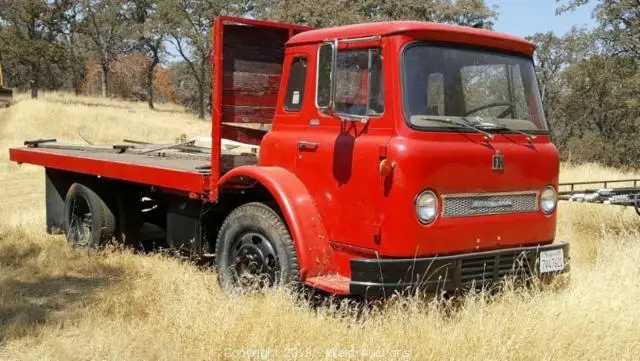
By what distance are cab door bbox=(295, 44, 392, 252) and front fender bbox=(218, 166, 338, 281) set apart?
0.08 metres

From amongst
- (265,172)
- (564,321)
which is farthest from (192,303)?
(564,321)

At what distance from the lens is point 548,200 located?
5.31 meters

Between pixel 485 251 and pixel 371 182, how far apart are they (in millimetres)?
983

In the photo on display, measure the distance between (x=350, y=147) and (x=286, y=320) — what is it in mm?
1295

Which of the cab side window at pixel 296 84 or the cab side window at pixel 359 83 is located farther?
the cab side window at pixel 296 84

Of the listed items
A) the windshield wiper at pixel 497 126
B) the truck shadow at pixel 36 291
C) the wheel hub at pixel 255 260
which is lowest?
the truck shadow at pixel 36 291

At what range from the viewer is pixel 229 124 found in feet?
20.3

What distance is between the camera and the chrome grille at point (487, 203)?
15.4 ft

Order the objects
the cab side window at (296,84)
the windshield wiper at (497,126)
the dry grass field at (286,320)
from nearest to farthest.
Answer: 1. the dry grass field at (286,320)
2. the windshield wiper at (497,126)
3. the cab side window at (296,84)

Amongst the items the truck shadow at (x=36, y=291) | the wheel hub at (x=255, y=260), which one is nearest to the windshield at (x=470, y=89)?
the wheel hub at (x=255, y=260)

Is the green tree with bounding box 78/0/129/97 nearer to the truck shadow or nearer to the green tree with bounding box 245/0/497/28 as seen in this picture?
the green tree with bounding box 245/0/497/28

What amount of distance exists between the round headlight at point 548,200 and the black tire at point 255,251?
1.95 m

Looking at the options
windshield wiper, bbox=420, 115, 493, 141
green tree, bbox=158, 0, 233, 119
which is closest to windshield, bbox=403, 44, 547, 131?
windshield wiper, bbox=420, 115, 493, 141

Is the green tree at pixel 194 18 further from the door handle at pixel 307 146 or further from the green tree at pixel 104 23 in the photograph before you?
the door handle at pixel 307 146
